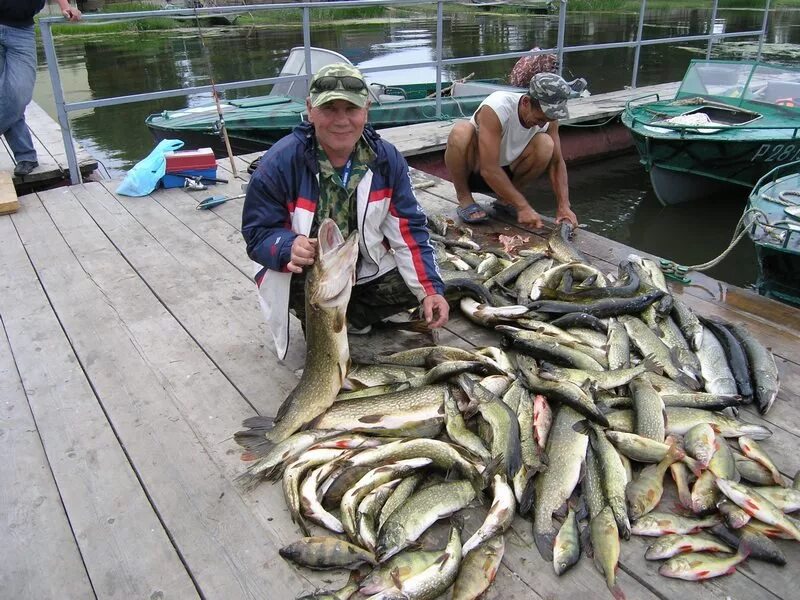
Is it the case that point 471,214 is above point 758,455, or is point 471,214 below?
above

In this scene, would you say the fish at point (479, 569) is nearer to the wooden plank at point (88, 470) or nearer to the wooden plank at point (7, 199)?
the wooden plank at point (88, 470)

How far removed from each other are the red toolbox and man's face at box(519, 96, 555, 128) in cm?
289

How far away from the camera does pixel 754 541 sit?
215 cm

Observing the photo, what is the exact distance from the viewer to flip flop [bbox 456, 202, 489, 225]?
5195mm

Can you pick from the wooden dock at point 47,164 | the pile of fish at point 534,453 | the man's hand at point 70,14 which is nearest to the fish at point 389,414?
→ the pile of fish at point 534,453

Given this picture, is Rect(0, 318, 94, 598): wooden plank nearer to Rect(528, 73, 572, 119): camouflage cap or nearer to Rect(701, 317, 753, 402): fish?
Rect(701, 317, 753, 402): fish

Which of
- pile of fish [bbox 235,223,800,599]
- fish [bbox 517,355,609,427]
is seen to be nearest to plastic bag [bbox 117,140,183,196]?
pile of fish [bbox 235,223,800,599]

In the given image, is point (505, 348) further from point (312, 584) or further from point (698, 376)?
point (312, 584)

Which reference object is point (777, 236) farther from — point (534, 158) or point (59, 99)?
point (59, 99)

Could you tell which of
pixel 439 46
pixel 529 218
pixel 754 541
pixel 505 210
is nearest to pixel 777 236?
pixel 529 218

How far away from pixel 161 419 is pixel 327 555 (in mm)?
1150

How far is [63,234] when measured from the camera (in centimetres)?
493

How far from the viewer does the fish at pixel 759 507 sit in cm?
219

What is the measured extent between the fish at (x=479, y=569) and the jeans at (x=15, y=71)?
5600 mm
